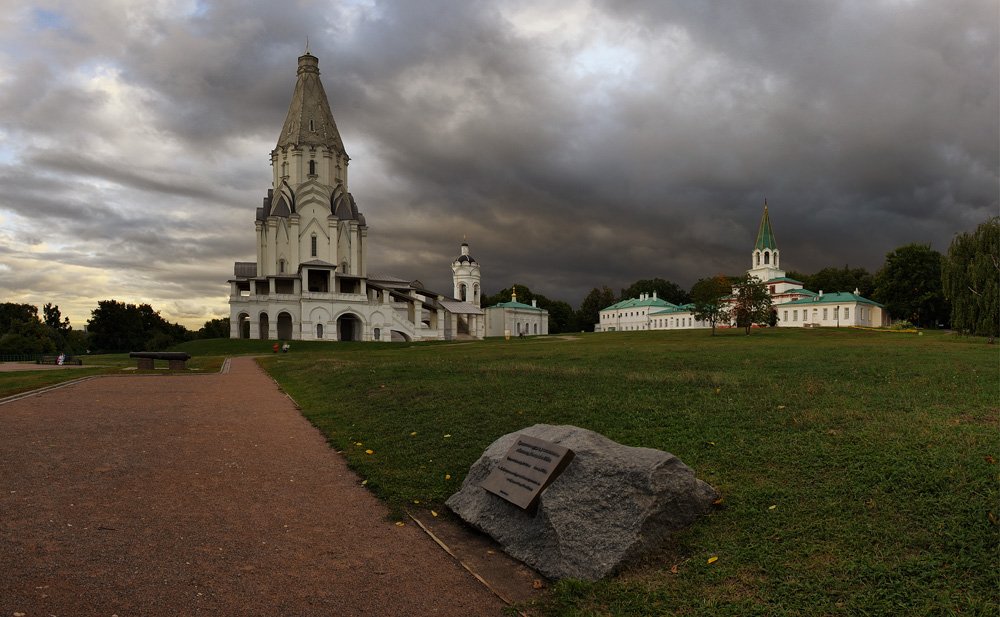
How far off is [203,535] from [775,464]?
6284 mm

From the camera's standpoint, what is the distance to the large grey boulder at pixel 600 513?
17.4 feet

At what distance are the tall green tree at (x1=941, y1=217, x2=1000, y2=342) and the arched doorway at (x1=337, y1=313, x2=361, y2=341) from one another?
166 ft

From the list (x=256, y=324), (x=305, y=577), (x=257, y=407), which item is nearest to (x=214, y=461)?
(x=305, y=577)

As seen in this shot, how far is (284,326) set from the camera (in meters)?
64.1

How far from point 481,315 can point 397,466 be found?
71121 mm

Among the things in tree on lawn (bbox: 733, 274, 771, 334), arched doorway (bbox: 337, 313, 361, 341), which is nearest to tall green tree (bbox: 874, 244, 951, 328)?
tree on lawn (bbox: 733, 274, 771, 334)

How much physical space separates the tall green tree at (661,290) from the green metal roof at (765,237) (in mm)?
18091

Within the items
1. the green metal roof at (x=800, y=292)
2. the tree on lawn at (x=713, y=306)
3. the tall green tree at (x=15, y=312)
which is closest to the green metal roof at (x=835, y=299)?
the green metal roof at (x=800, y=292)

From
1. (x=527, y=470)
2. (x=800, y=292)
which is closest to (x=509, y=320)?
(x=800, y=292)

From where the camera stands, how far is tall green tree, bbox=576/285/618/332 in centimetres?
12850

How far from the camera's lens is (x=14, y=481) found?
25.3ft

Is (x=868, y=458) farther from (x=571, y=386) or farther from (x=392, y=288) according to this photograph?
(x=392, y=288)

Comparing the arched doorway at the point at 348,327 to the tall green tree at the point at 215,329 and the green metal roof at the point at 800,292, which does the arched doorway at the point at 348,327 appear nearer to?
the tall green tree at the point at 215,329

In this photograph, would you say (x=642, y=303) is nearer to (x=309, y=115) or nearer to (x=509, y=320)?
(x=509, y=320)
